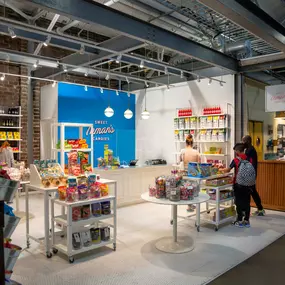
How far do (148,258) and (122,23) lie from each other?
139 inches

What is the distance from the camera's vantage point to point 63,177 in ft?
15.0

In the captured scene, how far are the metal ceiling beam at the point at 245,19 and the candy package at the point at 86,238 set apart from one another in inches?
132

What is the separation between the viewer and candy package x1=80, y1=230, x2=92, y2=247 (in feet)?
13.8

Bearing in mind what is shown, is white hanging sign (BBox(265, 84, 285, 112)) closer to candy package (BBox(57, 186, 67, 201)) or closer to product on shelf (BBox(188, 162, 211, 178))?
product on shelf (BBox(188, 162, 211, 178))

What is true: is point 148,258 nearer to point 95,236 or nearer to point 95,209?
point 95,236

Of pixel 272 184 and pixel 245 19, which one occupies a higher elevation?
pixel 245 19

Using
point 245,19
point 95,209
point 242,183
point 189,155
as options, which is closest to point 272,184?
point 242,183

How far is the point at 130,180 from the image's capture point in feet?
25.1

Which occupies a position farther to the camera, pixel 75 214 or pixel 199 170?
pixel 199 170

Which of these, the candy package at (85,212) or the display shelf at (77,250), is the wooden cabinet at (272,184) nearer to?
the display shelf at (77,250)

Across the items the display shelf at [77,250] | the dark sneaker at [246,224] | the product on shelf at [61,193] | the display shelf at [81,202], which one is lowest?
the dark sneaker at [246,224]

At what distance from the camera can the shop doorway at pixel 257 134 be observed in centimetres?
957

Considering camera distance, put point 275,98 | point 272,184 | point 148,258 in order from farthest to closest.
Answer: point 275,98
point 272,184
point 148,258

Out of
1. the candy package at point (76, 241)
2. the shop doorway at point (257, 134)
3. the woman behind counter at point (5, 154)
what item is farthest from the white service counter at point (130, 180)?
the shop doorway at point (257, 134)
